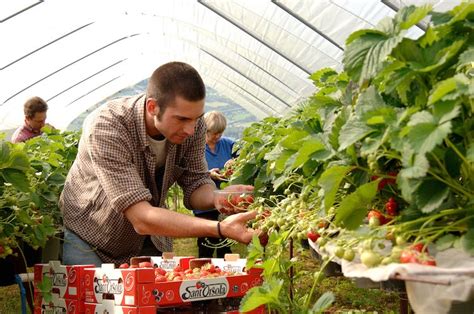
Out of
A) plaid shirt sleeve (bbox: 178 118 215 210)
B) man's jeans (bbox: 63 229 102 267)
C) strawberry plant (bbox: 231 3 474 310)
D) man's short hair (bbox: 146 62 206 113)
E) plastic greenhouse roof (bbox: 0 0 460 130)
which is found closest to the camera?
→ strawberry plant (bbox: 231 3 474 310)

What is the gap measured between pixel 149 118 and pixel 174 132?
19cm

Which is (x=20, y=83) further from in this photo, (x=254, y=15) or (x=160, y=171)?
(x=160, y=171)

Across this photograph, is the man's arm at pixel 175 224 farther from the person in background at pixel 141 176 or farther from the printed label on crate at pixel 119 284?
the printed label on crate at pixel 119 284

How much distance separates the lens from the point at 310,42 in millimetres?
13492

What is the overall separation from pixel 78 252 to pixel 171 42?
57.9 ft

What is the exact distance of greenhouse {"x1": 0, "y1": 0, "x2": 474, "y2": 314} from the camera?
1.86 m

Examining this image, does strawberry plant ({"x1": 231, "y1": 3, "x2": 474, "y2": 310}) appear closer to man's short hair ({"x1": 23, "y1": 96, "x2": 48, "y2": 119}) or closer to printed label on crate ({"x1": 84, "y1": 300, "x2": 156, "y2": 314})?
printed label on crate ({"x1": 84, "y1": 300, "x2": 156, "y2": 314})

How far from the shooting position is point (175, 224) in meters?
3.79

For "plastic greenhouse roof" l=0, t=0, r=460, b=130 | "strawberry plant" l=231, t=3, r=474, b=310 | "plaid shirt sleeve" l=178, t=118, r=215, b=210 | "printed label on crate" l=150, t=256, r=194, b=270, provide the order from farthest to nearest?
"plastic greenhouse roof" l=0, t=0, r=460, b=130 → "plaid shirt sleeve" l=178, t=118, r=215, b=210 → "printed label on crate" l=150, t=256, r=194, b=270 → "strawberry plant" l=231, t=3, r=474, b=310

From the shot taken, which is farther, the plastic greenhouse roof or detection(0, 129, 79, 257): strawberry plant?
the plastic greenhouse roof

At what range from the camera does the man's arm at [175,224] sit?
3.53 meters

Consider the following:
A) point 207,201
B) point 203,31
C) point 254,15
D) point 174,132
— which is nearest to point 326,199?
point 174,132

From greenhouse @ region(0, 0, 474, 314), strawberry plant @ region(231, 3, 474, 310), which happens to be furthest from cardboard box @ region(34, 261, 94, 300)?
strawberry plant @ region(231, 3, 474, 310)

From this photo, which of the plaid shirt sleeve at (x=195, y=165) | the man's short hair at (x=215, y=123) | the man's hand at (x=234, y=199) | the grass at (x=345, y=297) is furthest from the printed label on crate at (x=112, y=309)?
the man's short hair at (x=215, y=123)
